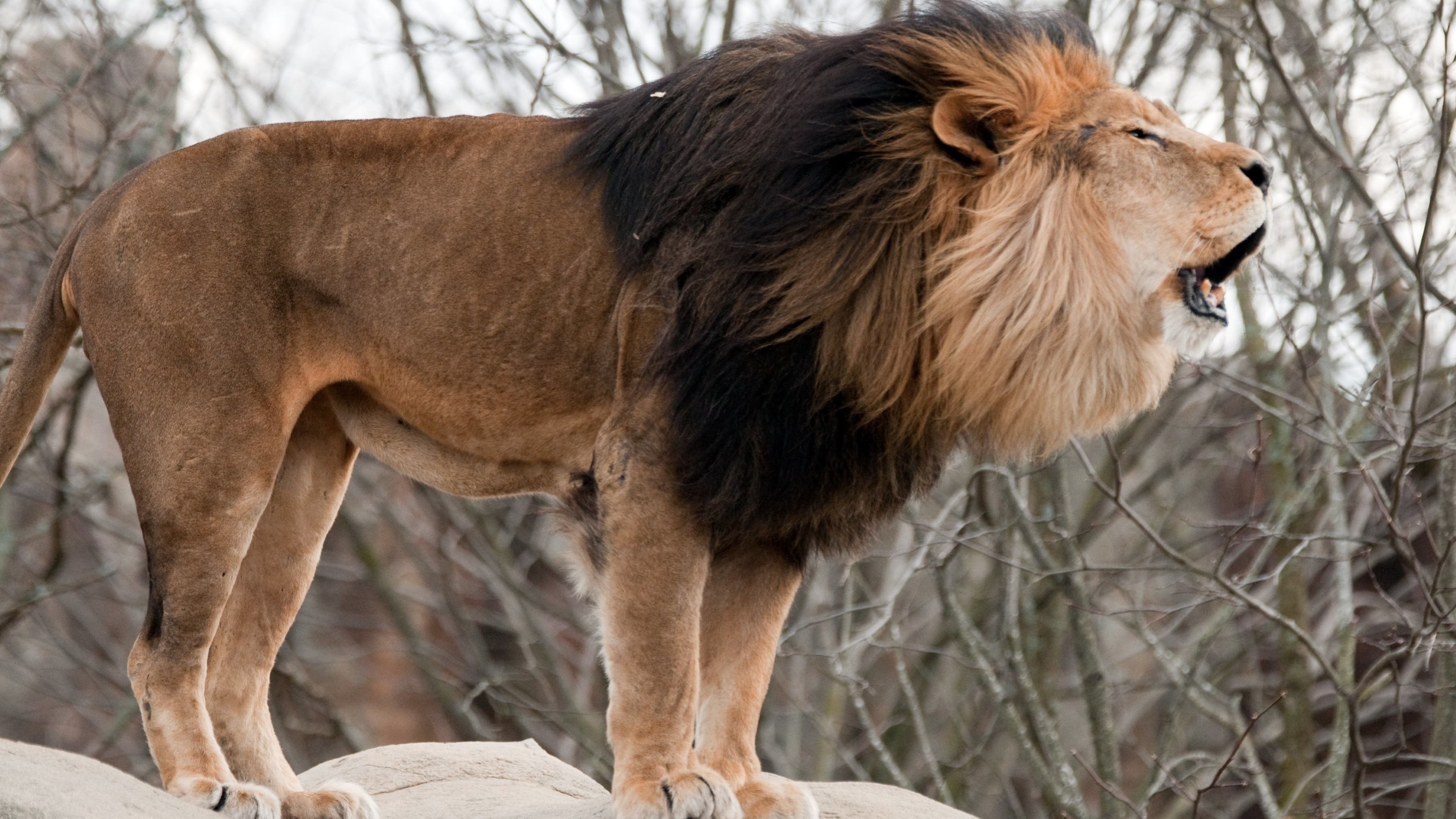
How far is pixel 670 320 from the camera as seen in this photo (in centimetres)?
325

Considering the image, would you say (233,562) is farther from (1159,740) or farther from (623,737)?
(1159,740)

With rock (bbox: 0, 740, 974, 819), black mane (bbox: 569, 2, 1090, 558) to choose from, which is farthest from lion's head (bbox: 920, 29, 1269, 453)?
rock (bbox: 0, 740, 974, 819)

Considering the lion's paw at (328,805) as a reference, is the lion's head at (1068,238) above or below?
above

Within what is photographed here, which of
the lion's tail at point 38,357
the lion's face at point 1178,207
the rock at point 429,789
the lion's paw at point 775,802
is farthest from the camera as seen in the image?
the lion's tail at point 38,357

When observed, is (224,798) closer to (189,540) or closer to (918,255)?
(189,540)

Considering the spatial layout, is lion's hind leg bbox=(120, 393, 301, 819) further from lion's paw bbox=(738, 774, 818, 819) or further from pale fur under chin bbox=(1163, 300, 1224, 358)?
pale fur under chin bbox=(1163, 300, 1224, 358)

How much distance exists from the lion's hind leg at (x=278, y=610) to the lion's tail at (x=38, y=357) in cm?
55

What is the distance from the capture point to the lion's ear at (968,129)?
10.5 feet

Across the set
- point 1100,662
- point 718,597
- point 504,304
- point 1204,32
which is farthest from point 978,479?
point 504,304

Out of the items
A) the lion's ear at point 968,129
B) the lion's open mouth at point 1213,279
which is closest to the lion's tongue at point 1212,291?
the lion's open mouth at point 1213,279

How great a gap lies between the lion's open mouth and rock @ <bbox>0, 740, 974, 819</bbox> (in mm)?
1389

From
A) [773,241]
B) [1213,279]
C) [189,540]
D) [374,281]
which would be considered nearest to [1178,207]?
[1213,279]

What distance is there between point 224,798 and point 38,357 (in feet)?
3.58

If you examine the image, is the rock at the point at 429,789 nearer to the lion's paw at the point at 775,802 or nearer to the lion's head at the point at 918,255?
the lion's paw at the point at 775,802
